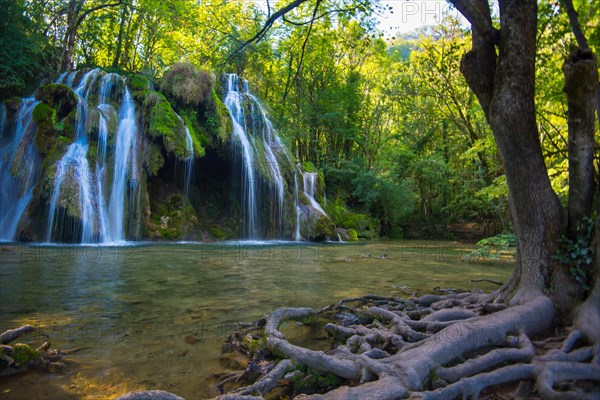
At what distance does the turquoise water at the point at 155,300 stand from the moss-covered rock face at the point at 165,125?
8.24m

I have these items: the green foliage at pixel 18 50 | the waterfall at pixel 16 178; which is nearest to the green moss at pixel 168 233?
the waterfall at pixel 16 178

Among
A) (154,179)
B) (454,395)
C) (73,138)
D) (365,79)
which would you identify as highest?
(365,79)

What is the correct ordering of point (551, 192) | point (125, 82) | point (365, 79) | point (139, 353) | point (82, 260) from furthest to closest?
1. point (365, 79)
2. point (125, 82)
3. point (82, 260)
4. point (551, 192)
5. point (139, 353)

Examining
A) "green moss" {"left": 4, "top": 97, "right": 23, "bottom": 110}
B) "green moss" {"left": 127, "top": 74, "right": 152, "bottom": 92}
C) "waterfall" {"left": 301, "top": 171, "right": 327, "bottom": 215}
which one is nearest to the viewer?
"green moss" {"left": 4, "top": 97, "right": 23, "bottom": 110}

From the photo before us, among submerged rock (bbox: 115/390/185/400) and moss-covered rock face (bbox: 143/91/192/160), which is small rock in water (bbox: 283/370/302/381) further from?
moss-covered rock face (bbox: 143/91/192/160)

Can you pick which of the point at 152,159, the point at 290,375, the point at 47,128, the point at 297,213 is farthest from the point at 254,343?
the point at 297,213

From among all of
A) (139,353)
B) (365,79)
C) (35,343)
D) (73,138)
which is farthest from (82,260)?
(365,79)

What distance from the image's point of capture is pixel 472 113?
2125 centimetres

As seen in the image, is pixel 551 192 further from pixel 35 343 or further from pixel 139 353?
pixel 35 343

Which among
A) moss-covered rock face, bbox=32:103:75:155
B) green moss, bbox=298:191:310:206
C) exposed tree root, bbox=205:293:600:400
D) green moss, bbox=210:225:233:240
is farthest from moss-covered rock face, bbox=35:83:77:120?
exposed tree root, bbox=205:293:600:400

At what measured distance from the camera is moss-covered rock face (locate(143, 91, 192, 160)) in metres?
18.7

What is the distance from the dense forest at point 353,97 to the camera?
20484mm

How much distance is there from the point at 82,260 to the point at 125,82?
1355 centimetres

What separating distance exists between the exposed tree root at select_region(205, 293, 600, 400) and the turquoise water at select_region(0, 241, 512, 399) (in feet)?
3.20
